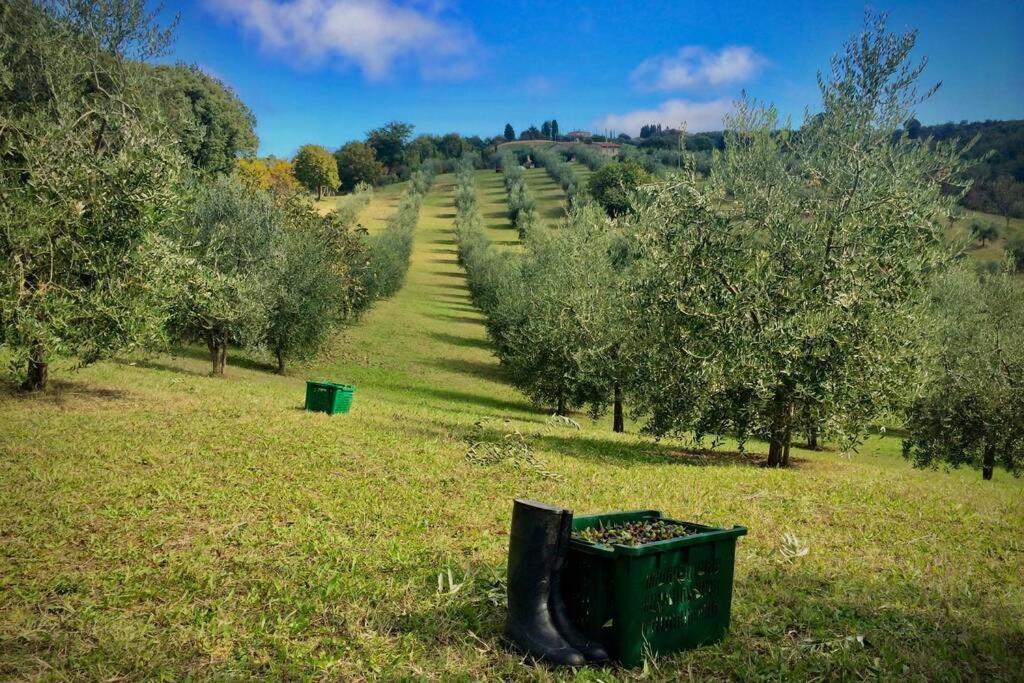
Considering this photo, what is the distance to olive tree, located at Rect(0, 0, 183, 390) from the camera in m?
15.2

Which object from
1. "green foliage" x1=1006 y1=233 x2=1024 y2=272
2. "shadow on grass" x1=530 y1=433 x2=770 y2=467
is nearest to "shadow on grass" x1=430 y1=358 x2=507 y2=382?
"shadow on grass" x1=530 y1=433 x2=770 y2=467

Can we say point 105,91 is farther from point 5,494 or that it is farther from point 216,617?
point 216,617

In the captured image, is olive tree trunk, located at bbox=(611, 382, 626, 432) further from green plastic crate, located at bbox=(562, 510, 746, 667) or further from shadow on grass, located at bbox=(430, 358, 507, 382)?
green plastic crate, located at bbox=(562, 510, 746, 667)

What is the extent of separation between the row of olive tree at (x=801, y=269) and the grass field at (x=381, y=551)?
66.9 inches

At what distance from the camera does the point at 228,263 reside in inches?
1284

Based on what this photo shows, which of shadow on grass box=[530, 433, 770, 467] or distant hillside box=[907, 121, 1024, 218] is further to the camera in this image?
distant hillside box=[907, 121, 1024, 218]

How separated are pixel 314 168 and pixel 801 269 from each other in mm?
123851

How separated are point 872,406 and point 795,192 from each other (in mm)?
5027

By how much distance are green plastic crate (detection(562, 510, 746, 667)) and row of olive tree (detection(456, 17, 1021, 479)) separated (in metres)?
10.4

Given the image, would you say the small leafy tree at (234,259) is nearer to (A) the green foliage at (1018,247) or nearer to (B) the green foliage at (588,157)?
(A) the green foliage at (1018,247)

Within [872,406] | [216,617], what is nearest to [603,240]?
[872,406]

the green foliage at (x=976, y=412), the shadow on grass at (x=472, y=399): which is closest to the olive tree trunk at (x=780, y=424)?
the green foliage at (x=976, y=412)

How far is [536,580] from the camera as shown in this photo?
567cm

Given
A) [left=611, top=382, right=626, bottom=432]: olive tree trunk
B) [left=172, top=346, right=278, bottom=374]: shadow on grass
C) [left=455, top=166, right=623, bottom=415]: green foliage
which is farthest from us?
[left=172, top=346, right=278, bottom=374]: shadow on grass
